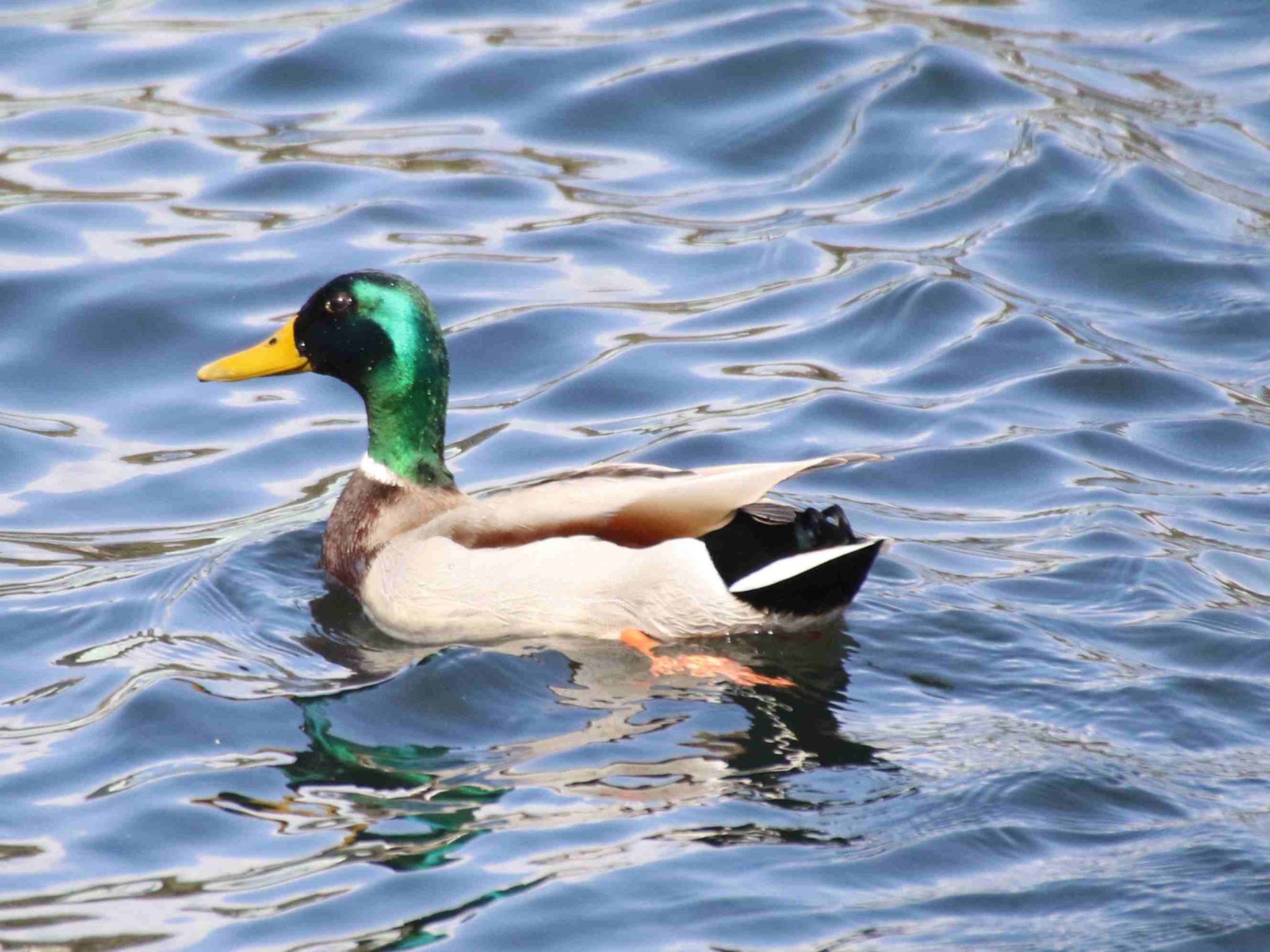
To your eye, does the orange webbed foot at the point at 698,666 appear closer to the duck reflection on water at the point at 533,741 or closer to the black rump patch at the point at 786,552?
the duck reflection on water at the point at 533,741

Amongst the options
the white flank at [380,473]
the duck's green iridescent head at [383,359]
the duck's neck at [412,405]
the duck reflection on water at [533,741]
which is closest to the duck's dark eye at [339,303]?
the duck's green iridescent head at [383,359]

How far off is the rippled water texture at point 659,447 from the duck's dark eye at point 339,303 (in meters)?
0.99

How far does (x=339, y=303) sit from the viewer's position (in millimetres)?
7562

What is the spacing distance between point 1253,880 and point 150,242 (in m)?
7.38

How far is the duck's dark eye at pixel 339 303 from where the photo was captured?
24.8 feet

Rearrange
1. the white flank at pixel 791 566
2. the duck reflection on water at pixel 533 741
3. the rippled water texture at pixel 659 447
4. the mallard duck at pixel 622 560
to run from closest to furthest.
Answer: the rippled water texture at pixel 659 447 < the duck reflection on water at pixel 533 741 < the white flank at pixel 791 566 < the mallard duck at pixel 622 560

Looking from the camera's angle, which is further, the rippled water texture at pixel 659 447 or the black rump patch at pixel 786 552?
the black rump patch at pixel 786 552

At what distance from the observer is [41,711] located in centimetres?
646

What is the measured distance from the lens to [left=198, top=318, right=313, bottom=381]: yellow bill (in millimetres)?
7699

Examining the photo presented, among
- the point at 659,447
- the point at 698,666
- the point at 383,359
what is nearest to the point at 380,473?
the point at 383,359

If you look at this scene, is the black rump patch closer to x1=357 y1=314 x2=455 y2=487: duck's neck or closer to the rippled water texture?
the rippled water texture

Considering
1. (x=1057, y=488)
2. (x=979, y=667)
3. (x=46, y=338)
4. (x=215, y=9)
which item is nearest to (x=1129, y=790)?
(x=979, y=667)

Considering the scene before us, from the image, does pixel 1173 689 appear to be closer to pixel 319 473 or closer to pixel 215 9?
pixel 319 473

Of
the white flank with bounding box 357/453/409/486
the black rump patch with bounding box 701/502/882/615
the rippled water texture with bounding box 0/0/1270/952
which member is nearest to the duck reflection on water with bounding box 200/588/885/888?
the rippled water texture with bounding box 0/0/1270/952
